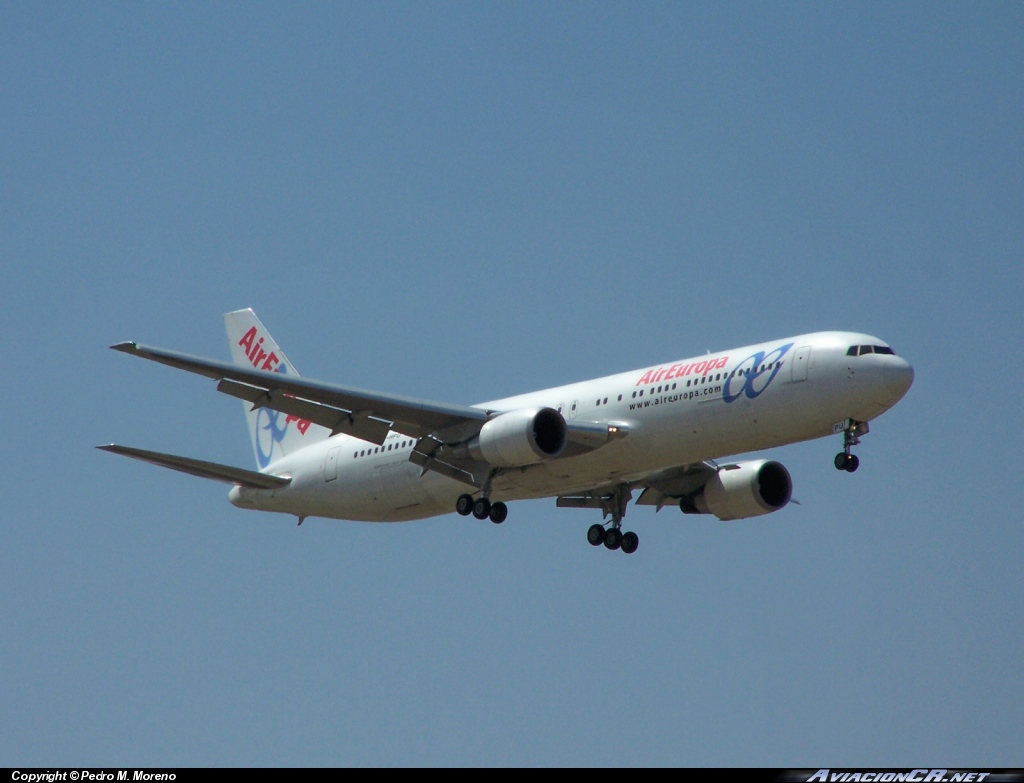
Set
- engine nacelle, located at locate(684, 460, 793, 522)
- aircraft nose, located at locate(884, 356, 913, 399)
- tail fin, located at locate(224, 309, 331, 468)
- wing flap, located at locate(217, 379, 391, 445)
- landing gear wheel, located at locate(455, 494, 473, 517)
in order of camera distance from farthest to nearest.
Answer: tail fin, located at locate(224, 309, 331, 468) → engine nacelle, located at locate(684, 460, 793, 522) → landing gear wheel, located at locate(455, 494, 473, 517) → wing flap, located at locate(217, 379, 391, 445) → aircraft nose, located at locate(884, 356, 913, 399)

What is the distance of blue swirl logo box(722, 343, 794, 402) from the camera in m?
37.4

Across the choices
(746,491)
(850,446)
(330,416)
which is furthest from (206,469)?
(850,446)

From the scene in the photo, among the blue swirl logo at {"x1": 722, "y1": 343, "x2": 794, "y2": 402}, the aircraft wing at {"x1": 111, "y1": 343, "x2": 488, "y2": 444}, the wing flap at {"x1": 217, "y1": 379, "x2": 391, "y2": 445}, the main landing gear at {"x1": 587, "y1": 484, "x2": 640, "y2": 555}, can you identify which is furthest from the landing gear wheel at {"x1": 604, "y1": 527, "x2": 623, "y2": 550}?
the blue swirl logo at {"x1": 722, "y1": 343, "x2": 794, "y2": 402}

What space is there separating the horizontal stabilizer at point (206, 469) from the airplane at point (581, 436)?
0.16 feet

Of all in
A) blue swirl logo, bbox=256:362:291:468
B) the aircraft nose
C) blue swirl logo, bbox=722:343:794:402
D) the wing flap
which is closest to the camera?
the aircraft nose

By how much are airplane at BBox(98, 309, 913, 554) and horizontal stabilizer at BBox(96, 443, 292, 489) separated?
5cm

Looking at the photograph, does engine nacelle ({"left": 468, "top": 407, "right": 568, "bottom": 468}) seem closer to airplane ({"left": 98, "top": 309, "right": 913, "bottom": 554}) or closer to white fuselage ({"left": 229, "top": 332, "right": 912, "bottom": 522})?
airplane ({"left": 98, "top": 309, "right": 913, "bottom": 554})

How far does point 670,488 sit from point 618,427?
657 centimetres

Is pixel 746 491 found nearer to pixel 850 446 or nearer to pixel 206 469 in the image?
pixel 850 446

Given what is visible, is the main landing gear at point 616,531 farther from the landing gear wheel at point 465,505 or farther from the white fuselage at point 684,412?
the landing gear wheel at point 465,505

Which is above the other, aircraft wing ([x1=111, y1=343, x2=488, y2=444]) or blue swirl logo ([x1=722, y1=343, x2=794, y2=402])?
aircraft wing ([x1=111, y1=343, x2=488, y2=444])

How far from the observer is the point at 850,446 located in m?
37.3
